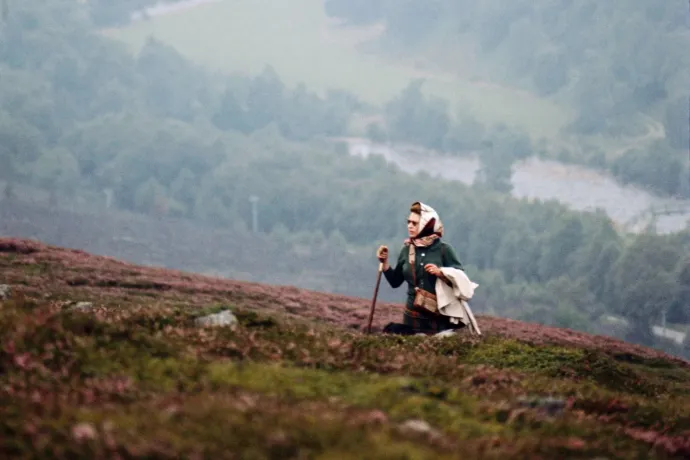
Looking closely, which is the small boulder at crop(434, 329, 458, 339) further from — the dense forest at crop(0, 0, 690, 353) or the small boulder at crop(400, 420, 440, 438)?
the dense forest at crop(0, 0, 690, 353)

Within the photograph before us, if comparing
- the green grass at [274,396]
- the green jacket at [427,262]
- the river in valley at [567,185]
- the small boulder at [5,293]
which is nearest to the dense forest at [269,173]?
the river in valley at [567,185]

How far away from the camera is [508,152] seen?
111m

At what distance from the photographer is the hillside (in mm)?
9938

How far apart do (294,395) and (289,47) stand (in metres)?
119

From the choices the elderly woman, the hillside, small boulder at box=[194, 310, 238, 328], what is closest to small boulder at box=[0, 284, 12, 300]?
the hillside

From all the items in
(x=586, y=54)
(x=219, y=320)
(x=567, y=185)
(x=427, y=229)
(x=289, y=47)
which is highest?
(x=586, y=54)

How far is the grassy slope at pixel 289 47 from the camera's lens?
123 metres

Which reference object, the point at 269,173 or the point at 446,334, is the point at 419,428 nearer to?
the point at 446,334

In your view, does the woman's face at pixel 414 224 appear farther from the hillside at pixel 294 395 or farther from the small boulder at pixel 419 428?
the small boulder at pixel 419 428

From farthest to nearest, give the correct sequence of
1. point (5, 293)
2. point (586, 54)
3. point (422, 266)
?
point (586, 54) < point (422, 266) < point (5, 293)

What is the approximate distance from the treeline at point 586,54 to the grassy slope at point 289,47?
2626 millimetres

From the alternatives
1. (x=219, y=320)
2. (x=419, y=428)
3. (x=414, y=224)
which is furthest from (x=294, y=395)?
(x=414, y=224)

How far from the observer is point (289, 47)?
12925 centimetres

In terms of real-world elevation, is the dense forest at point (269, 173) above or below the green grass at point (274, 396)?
above
